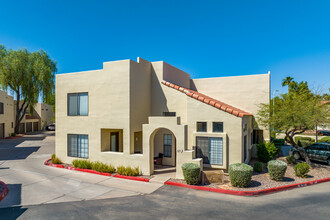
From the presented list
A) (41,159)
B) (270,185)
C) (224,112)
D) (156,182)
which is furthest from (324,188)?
(41,159)

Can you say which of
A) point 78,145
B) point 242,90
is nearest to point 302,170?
point 242,90

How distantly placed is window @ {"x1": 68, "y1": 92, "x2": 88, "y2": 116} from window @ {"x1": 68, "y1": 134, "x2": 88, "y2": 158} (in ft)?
5.17

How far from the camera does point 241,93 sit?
→ 16641mm

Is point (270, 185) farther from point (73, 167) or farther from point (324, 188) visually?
point (73, 167)

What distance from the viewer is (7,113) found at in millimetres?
32000

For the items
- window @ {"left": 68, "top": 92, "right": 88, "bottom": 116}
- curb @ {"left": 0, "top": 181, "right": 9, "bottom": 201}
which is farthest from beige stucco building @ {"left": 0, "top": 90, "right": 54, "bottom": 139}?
curb @ {"left": 0, "top": 181, "right": 9, "bottom": 201}

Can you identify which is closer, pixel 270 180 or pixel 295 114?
pixel 270 180

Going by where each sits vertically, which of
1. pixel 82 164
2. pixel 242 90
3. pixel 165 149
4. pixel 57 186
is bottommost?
pixel 57 186

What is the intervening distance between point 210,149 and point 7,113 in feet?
111

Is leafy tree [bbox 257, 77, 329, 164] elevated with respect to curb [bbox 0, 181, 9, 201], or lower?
elevated

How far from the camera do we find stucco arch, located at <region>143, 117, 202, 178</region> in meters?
11.1

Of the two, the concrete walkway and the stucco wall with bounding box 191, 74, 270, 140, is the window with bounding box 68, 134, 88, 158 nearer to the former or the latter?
the concrete walkway

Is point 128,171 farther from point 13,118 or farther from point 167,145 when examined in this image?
point 13,118

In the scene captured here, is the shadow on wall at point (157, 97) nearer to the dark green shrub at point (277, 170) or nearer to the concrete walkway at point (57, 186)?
the concrete walkway at point (57, 186)
